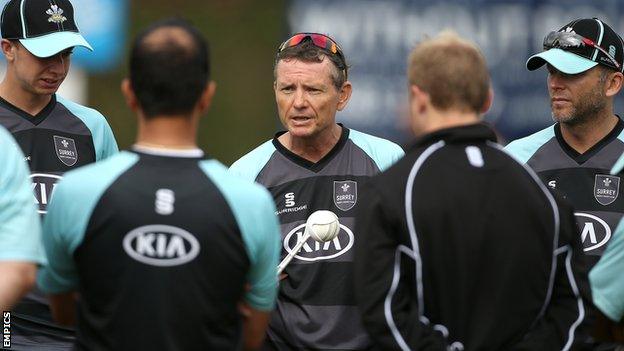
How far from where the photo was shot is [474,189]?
3.75 m

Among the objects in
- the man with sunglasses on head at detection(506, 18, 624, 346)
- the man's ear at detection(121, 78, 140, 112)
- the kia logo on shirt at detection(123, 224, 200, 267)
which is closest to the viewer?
the kia logo on shirt at detection(123, 224, 200, 267)

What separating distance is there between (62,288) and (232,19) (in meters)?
6.56

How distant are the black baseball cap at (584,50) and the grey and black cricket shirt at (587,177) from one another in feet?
0.97

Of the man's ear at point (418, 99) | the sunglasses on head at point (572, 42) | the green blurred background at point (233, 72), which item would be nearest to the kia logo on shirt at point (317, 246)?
the man's ear at point (418, 99)

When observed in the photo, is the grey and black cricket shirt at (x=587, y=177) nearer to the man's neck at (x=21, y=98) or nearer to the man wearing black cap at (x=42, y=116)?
the man wearing black cap at (x=42, y=116)

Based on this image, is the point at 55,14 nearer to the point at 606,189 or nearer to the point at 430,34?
the point at 606,189

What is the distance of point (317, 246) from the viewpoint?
5.04 metres

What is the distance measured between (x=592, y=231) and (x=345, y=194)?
42.5 inches

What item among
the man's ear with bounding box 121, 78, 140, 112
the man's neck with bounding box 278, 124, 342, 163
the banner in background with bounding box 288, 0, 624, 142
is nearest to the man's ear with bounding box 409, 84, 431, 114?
the man's ear with bounding box 121, 78, 140, 112

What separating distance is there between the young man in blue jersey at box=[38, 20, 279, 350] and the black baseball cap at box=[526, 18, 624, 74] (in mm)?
2439

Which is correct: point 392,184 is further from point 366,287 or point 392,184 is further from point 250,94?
point 250,94

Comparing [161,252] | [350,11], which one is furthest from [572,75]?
[350,11]

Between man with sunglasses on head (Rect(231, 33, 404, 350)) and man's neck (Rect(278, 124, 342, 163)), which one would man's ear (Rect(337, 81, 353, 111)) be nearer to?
man with sunglasses on head (Rect(231, 33, 404, 350))

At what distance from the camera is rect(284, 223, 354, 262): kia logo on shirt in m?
5.04
